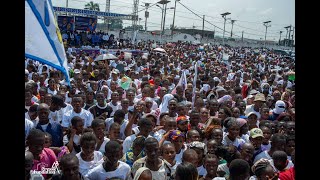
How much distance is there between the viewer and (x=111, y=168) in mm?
3412

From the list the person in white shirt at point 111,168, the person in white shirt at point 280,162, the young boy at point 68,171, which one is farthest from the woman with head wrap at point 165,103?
the young boy at point 68,171

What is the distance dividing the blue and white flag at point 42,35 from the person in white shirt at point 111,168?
3.13 ft

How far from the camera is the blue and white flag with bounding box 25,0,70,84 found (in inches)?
104

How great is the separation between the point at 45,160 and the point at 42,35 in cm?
128

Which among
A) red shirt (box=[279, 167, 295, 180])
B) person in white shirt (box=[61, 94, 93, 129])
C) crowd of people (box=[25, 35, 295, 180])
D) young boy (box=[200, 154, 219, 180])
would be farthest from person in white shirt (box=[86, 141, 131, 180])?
person in white shirt (box=[61, 94, 93, 129])

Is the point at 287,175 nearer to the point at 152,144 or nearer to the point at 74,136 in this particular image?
the point at 152,144

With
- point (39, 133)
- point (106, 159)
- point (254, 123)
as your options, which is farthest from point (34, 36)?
point (254, 123)

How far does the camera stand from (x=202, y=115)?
5.84m

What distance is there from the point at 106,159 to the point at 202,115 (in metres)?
2.66

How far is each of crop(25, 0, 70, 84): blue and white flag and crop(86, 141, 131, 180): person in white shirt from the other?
3.13 feet
